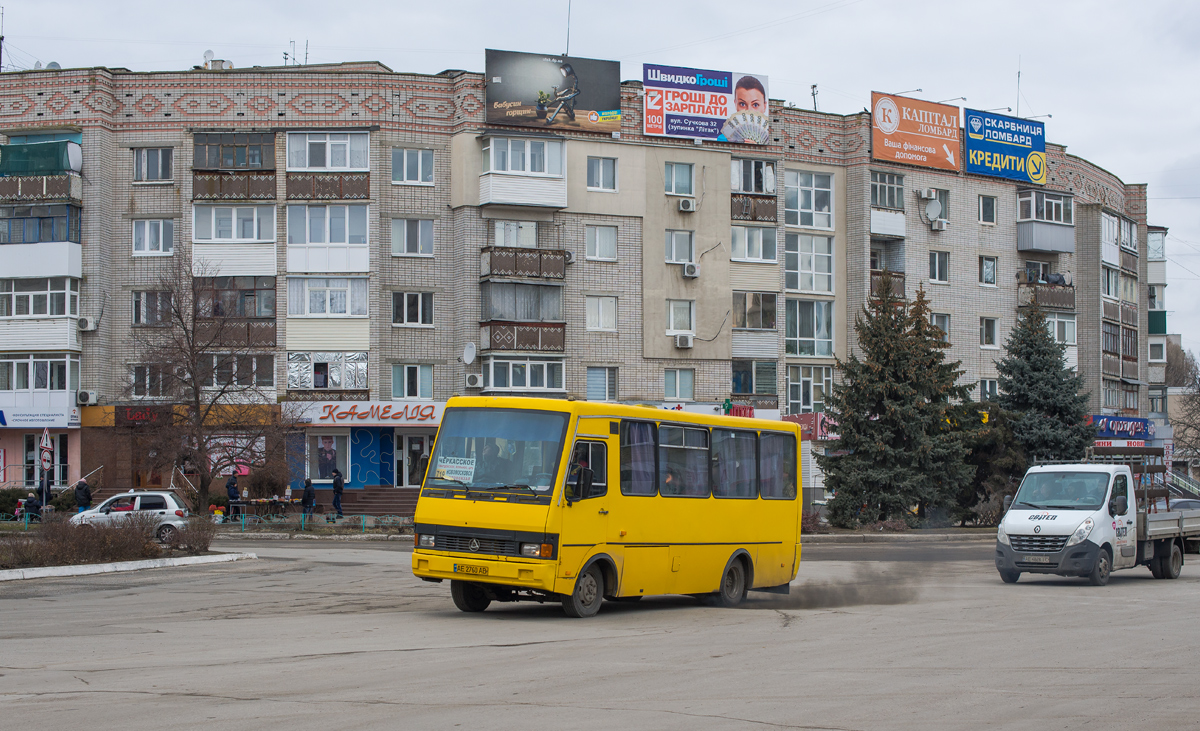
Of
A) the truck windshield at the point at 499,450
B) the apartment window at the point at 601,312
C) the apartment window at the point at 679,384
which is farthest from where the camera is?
the apartment window at the point at 679,384

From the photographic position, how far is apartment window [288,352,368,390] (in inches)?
1829

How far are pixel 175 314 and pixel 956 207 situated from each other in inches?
1409

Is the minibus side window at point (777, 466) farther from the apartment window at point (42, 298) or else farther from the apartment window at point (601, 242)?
the apartment window at point (42, 298)

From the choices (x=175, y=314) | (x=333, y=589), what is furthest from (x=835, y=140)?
(x=333, y=589)

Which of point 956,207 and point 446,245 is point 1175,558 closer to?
point 446,245

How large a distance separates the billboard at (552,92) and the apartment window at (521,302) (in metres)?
6.42

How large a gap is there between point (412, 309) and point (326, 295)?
11.1 feet

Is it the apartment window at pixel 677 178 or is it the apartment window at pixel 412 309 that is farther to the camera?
the apartment window at pixel 677 178

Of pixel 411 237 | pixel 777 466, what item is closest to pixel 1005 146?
pixel 411 237

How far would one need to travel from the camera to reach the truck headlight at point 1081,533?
19781mm

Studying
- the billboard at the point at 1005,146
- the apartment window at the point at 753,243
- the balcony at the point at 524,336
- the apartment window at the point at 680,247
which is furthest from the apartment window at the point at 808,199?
the balcony at the point at 524,336

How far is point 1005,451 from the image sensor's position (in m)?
43.5

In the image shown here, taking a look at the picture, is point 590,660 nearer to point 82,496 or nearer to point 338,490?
point 82,496

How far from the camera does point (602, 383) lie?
161ft
